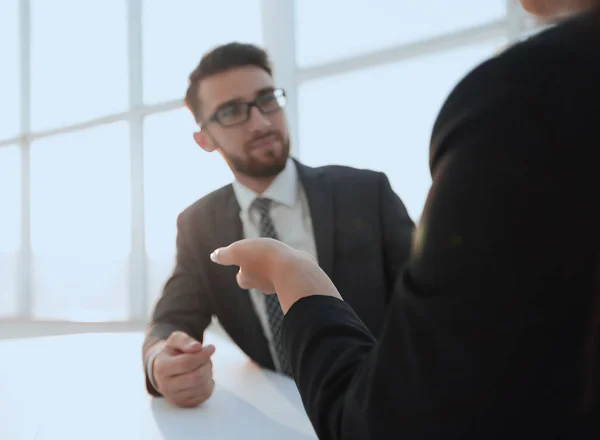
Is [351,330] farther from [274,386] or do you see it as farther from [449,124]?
[274,386]

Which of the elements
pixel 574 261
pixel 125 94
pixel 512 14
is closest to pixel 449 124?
pixel 574 261

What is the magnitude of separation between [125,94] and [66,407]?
332 cm

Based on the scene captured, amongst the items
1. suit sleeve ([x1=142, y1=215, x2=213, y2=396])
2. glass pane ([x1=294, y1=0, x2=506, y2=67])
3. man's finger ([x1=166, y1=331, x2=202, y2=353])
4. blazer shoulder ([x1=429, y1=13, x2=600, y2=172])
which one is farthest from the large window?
blazer shoulder ([x1=429, y1=13, x2=600, y2=172])

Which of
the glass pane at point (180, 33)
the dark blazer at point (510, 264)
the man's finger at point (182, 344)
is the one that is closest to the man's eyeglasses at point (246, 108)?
the man's finger at point (182, 344)

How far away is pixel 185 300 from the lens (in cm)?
145

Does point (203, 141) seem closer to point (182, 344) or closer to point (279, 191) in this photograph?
point (279, 191)

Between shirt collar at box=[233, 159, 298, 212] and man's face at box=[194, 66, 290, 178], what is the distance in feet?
0.12

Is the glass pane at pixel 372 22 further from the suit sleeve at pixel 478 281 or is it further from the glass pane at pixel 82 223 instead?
the suit sleeve at pixel 478 281

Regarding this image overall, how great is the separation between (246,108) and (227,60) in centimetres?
18

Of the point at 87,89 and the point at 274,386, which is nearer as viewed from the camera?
the point at 274,386

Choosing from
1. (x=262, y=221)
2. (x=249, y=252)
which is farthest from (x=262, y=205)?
(x=249, y=252)

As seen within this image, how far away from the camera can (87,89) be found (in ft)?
14.1

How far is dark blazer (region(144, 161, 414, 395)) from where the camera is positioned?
141cm

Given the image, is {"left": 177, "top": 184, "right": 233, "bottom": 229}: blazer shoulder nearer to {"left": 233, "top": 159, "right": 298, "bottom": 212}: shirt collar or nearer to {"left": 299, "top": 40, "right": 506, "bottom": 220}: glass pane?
{"left": 233, "top": 159, "right": 298, "bottom": 212}: shirt collar
